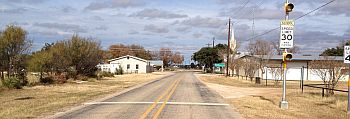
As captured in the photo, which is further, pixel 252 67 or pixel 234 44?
pixel 234 44

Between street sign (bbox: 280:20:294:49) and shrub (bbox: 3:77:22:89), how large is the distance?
60.3 ft

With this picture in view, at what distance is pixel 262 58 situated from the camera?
57.0m

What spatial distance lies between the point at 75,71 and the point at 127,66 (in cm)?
5767

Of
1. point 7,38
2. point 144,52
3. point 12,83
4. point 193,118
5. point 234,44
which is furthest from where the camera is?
point 144,52

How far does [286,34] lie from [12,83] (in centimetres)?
1874

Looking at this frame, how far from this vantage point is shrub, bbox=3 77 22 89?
2722 centimetres

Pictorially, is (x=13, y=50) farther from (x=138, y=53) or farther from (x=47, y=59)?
(x=138, y=53)

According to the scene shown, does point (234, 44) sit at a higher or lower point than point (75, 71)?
higher

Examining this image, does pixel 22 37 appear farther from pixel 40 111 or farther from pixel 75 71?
pixel 40 111

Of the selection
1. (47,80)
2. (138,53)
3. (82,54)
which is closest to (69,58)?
(82,54)

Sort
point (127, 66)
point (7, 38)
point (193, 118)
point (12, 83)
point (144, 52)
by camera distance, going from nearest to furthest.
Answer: point (193, 118) → point (12, 83) → point (7, 38) → point (127, 66) → point (144, 52)

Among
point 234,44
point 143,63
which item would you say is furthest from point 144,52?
point 234,44

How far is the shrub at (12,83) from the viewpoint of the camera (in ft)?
89.3

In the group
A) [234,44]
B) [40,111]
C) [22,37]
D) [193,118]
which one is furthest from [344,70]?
[234,44]
